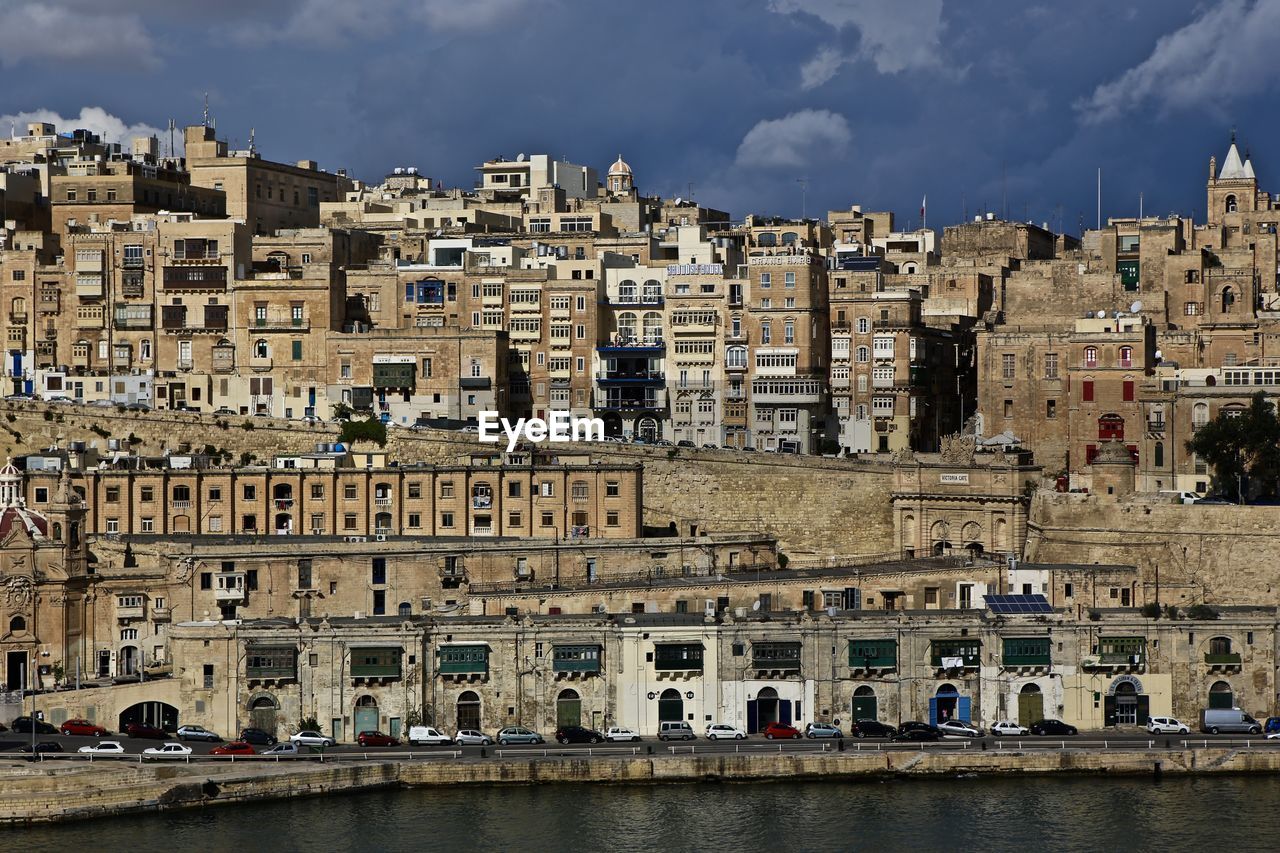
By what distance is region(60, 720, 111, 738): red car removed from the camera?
71312 mm

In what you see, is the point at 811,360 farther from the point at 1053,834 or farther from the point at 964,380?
the point at 1053,834

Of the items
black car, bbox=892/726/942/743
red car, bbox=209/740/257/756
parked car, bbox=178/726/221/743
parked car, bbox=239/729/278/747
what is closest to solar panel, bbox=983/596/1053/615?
black car, bbox=892/726/942/743

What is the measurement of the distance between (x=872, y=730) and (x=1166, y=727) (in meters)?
7.88

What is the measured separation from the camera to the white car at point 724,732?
71500 mm

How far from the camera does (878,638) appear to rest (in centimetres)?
7256

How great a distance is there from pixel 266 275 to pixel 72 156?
22.6 metres

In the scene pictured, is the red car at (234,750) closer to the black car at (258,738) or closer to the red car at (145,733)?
the black car at (258,738)

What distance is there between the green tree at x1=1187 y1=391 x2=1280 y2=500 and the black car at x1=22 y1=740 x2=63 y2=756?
38656mm

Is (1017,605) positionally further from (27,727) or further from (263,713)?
(27,727)

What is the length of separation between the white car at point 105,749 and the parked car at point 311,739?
468 centimetres

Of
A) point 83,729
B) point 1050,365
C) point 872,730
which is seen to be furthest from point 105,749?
point 1050,365

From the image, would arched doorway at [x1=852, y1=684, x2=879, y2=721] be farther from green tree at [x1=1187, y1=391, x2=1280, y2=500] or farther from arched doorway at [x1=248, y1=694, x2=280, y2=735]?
green tree at [x1=1187, y1=391, x2=1280, y2=500]

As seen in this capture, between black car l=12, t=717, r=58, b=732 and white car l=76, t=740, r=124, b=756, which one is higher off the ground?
black car l=12, t=717, r=58, b=732

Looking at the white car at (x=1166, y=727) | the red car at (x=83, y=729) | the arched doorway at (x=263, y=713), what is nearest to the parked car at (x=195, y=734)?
the arched doorway at (x=263, y=713)
